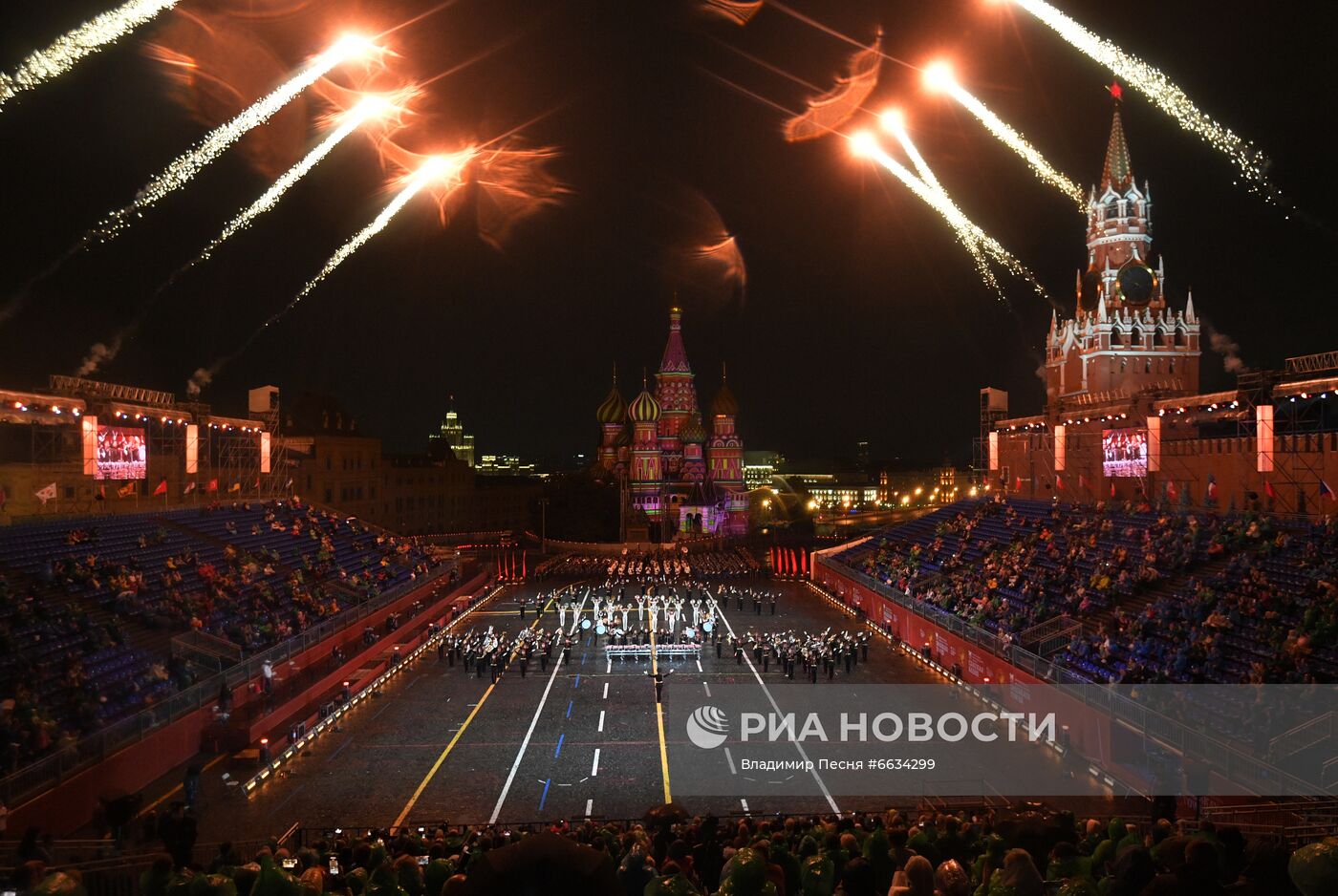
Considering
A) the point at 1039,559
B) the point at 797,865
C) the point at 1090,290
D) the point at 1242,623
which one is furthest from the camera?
the point at 1090,290

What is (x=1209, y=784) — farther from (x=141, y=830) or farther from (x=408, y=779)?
(x=141, y=830)

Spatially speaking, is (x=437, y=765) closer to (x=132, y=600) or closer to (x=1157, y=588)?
(x=132, y=600)

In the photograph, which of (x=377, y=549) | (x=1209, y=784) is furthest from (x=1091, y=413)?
(x=377, y=549)

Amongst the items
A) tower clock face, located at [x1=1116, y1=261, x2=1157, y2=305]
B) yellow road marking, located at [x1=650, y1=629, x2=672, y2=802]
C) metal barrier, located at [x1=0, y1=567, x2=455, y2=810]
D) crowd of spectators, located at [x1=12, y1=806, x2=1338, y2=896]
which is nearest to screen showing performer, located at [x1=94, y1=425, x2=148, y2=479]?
metal barrier, located at [x1=0, y1=567, x2=455, y2=810]

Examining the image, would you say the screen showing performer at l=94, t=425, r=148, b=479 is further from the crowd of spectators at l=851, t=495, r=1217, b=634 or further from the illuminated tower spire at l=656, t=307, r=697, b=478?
the illuminated tower spire at l=656, t=307, r=697, b=478

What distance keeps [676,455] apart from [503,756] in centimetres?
7744

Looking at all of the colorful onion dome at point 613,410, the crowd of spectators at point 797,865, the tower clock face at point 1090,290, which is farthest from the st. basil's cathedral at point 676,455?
the crowd of spectators at point 797,865

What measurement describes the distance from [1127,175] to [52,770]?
7557cm

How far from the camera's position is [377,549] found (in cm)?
4681

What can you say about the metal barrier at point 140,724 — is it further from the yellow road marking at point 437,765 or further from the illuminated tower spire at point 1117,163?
the illuminated tower spire at point 1117,163

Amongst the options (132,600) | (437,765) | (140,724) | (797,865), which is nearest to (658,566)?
(132,600)

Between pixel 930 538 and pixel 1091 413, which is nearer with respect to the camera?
pixel 1091 413

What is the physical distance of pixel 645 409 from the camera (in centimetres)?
9231

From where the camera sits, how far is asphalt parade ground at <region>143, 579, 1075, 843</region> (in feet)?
56.4
